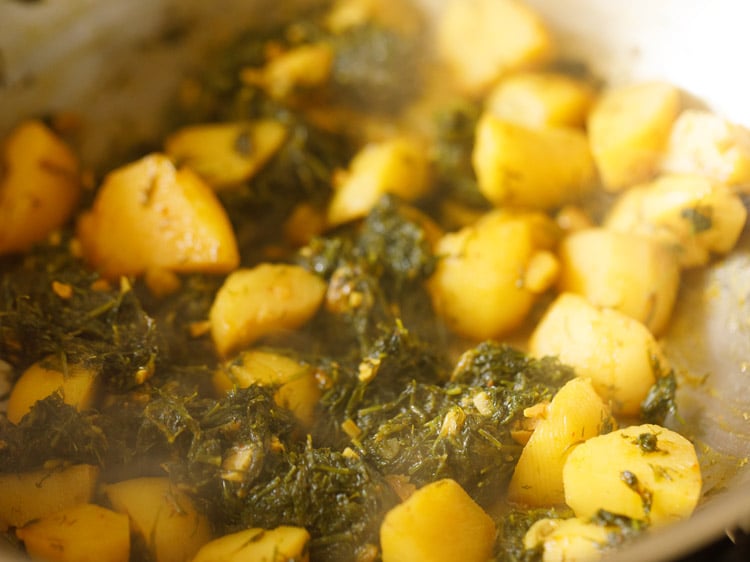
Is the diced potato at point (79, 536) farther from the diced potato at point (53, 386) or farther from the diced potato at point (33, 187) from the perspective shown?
the diced potato at point (33, 187)

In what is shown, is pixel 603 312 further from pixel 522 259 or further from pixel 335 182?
pixel 335 182

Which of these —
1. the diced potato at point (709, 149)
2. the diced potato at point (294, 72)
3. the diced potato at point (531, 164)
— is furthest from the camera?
the diced potato at point (294, 72)

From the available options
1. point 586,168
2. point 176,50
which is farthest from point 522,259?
point 176,50

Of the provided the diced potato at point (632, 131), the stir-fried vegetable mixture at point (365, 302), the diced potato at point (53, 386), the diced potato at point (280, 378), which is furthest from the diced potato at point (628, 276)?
the diced potato at point (53, 386)

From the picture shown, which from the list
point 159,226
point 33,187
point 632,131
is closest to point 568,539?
point 632,131

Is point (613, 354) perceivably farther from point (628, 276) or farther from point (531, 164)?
point (531, 164)

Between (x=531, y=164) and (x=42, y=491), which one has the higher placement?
(x=531, y=164)

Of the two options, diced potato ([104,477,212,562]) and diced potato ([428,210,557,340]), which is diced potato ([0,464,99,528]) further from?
diced potato ([428,210,557,340])

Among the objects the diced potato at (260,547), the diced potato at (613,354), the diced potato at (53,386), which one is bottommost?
the diced potato at (260,547)
